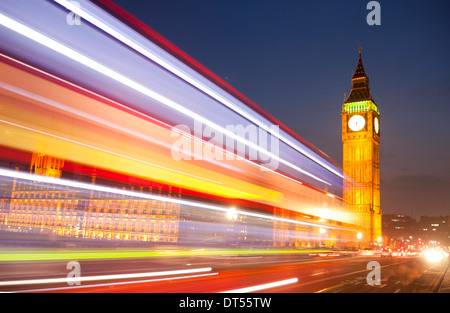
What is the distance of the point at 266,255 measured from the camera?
15219mm

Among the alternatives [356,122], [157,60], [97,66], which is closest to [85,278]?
[97,66]

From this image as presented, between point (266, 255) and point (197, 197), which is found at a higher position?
point (197, 197)

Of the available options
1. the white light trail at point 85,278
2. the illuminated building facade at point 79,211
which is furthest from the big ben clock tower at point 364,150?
the illuminated building facade at point 79,211

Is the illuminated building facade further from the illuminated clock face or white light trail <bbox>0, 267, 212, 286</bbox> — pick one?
the illuminated clock face

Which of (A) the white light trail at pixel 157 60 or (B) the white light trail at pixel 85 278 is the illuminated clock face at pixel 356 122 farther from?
(B) the white light trail at pixel 85 278

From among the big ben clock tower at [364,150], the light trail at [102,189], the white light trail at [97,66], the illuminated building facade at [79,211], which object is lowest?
the illuminated building facade at [79,211]

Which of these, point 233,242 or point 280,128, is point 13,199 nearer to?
point 233,242

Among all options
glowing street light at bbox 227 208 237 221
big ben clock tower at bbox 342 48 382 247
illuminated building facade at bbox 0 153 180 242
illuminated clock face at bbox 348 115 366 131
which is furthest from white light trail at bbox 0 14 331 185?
illuminated clock face at bbox 348 115 366 131

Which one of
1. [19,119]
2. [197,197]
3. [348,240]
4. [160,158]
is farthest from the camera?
[348,240]

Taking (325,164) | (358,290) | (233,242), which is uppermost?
(325,164)

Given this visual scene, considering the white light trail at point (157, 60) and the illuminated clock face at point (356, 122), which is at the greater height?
the illuminated clock face at point (356, 122)

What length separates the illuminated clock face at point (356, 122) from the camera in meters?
80.6

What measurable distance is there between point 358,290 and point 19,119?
9.94 metres
